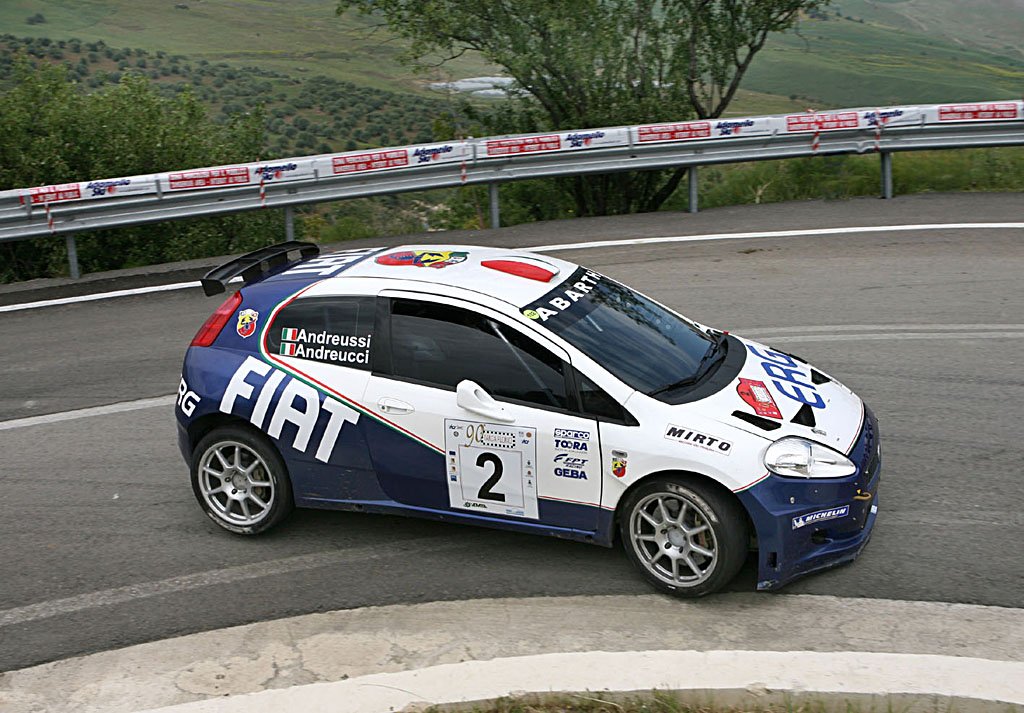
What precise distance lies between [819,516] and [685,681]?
4.36 feet

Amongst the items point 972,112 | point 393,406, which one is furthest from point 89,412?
point 972,112

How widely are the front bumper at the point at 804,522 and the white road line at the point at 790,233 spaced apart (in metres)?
7.70

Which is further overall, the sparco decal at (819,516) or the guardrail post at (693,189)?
the guardrail post at (693,189)

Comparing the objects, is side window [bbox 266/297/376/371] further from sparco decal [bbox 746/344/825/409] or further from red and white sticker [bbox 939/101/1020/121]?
red and white sticker [bbox 939/101/1020/121]

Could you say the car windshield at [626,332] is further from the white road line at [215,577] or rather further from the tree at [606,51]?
the tree at [606,51]

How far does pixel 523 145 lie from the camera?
48.8 ft

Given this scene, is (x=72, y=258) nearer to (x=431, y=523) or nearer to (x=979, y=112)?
(x=431, y=523)

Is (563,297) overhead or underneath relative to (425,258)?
underneath

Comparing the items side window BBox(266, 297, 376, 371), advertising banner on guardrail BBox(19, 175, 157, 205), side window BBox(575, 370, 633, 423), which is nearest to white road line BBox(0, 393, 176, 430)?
side window BBox(266, 297, 376, 371)

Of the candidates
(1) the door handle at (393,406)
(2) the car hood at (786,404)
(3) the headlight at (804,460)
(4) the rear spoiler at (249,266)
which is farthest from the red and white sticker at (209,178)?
(3) the headlight at (804,460)

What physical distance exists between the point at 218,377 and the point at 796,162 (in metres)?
11.5

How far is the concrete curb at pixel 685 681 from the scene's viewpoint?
4676 millimetres

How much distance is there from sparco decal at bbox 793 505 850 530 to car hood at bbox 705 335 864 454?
1.11ft

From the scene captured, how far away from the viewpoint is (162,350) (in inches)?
412
